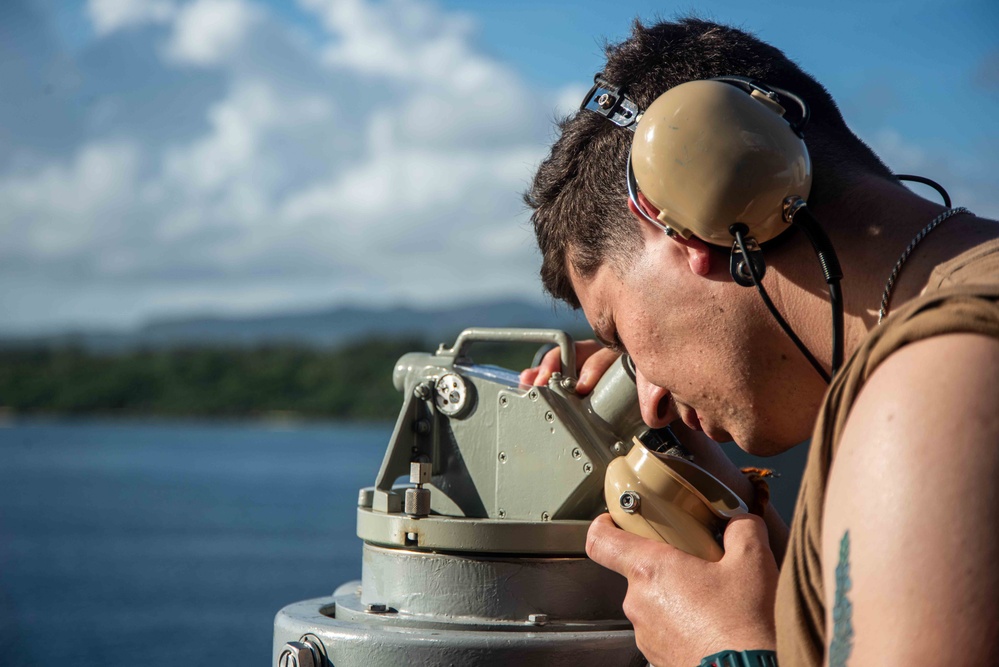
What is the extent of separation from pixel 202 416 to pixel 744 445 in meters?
66.9

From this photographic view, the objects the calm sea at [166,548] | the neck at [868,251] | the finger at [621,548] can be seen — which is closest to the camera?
the neck at [868,251]

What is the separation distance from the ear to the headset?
3 cm

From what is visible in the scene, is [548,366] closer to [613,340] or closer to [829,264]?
[613,340]

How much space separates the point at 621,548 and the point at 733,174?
58cm

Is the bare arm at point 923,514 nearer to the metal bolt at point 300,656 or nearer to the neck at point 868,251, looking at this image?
the neck at point 868,251

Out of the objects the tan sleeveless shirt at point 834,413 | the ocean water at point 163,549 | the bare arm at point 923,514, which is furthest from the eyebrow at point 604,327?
the ocean water at point 163,549

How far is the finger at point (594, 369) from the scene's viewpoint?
214 cm

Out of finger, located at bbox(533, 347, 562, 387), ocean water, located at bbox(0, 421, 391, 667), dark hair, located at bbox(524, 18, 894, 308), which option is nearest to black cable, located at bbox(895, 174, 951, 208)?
dark hair, located at bbox(524, 18, 894, 308)

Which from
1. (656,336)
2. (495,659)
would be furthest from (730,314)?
(495,659)

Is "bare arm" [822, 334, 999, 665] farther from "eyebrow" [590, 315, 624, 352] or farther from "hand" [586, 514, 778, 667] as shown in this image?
"eyebrow" [590, 315, 624, 352]

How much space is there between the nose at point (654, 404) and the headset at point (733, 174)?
1.47 ft

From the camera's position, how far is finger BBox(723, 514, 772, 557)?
5.23ft

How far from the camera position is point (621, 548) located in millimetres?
1668

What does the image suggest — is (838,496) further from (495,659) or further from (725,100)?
(495,659)
